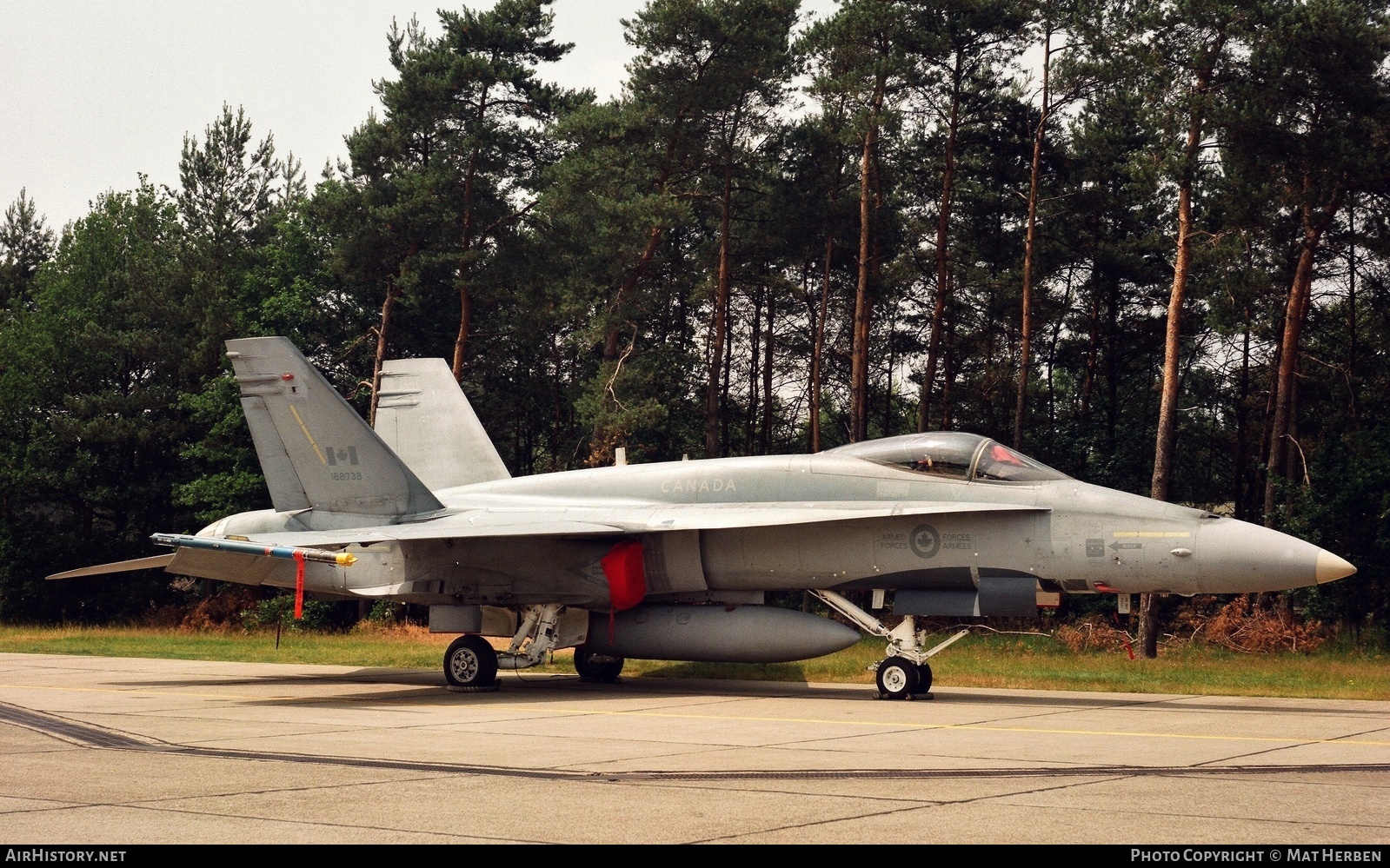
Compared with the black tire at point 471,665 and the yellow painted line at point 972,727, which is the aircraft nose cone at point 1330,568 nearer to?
the yellow painted line at point 972,727

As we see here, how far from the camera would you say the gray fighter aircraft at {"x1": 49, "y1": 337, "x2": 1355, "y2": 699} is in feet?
42.2

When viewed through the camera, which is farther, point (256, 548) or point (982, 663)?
point (982, 663)

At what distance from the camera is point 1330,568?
11.8 m

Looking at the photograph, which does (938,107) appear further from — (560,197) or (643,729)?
(643,729)

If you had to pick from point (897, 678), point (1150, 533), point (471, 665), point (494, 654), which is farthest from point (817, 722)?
point (471, 665)

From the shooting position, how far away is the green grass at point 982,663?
16.0 metres

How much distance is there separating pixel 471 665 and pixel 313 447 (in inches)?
134

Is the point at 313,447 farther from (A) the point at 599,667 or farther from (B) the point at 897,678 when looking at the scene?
(B) the point at 897,678

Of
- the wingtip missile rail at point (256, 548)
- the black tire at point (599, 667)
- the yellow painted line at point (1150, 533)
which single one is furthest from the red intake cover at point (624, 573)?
the yellow painted line at point (1150, 533)

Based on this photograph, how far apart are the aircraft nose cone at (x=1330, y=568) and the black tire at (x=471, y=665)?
8859 millimetres

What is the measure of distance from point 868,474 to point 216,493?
28793 millimetres

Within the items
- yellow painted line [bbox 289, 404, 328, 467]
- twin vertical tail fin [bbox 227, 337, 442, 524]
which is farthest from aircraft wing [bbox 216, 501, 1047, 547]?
yellow painted line [bbox 289, 404, 328, 467]

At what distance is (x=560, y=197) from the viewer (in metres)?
31.7

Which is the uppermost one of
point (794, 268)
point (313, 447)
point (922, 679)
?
point (794, 268)
